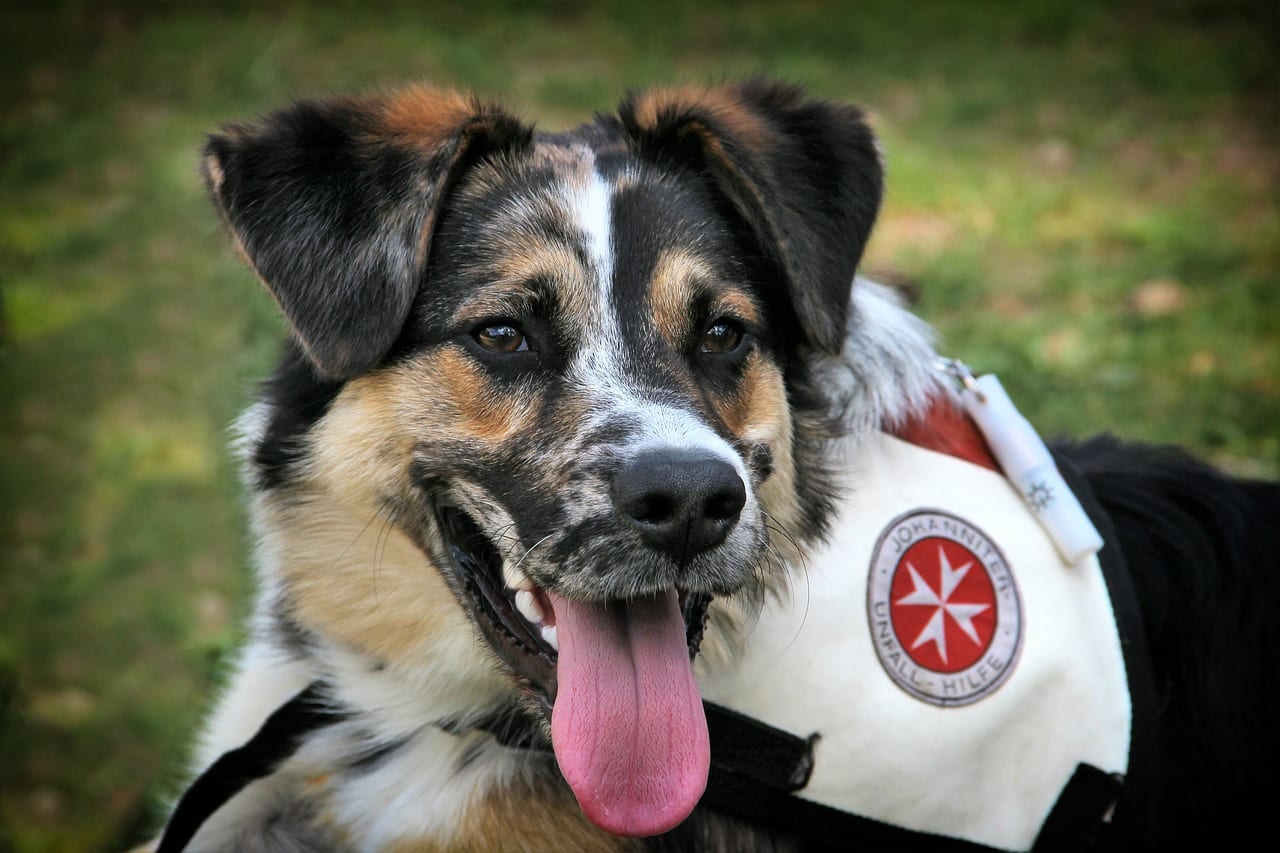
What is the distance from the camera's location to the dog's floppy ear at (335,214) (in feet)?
9.45

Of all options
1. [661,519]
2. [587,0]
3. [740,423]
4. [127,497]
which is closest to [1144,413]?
[740,423]


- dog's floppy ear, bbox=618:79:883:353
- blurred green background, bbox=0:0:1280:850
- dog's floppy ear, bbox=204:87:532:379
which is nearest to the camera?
dog's floppy ear, bbox=204:87:532:379

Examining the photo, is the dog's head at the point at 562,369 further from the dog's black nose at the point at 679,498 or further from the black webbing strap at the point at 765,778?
the black webbing strap at the point at 765,778

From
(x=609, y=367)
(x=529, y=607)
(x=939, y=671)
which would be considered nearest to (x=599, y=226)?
(x=609, y=367)

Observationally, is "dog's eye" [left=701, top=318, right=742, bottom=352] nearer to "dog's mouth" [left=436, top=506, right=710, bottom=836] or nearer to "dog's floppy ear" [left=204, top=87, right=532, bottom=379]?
"dog's mouth" [left=436, top=506, right=710, bottom=836]

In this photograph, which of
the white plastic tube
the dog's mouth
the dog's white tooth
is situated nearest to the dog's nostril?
the dog's mouth

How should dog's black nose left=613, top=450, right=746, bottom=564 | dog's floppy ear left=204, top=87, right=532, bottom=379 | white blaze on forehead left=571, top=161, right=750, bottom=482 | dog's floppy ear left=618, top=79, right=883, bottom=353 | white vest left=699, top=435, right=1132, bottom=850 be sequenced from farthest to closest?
1. dog's floppy ear left=618, top=79, right=883, bottom=353
2. white vest left=699, top=435, right=1132, bottom=850
3. dog's floppy ear left=204, top=87, right=532, bottom=379
4. white blaze on forehead left=571, top=161, right=750, bottom=482
5. dog's black nose left=613, top=450, right=746, bottom=564

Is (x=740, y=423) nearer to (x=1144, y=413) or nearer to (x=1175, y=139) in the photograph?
(x=1144, y=413)

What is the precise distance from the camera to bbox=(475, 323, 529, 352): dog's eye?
294 cm

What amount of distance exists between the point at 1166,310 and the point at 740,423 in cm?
512

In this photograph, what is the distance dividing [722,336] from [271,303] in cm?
177

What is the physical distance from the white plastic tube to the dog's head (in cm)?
59

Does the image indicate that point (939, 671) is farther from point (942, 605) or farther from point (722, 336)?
point (722, 336)

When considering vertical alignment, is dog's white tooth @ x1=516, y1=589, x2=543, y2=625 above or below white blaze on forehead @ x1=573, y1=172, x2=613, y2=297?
below
